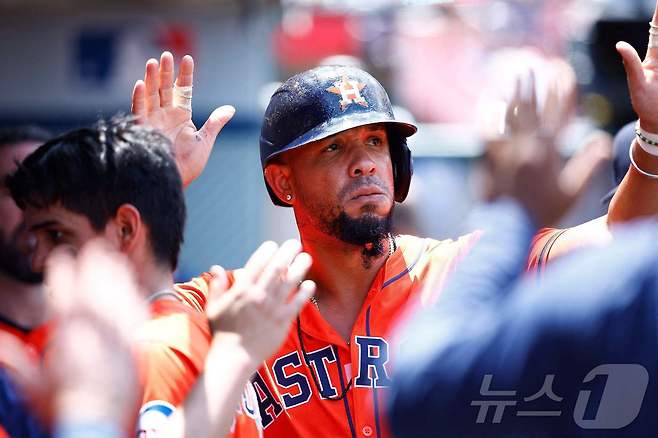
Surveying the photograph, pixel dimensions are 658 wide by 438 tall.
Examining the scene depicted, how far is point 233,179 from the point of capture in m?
8.73

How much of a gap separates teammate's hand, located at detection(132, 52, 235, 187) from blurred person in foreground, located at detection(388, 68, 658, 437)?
1.26 metres

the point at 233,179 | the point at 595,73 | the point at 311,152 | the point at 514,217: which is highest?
the point at 514,217

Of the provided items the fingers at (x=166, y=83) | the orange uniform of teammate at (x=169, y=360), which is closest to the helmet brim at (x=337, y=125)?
the fingers at (x=166, y=83)

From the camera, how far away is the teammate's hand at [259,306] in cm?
215

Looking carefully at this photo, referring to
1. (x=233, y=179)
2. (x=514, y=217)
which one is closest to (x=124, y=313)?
(x=514, y=217)

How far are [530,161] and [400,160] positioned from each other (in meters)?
1.38

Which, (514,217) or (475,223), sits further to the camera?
(475,223)

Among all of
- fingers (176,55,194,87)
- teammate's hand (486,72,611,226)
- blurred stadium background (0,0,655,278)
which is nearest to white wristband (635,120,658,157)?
teammate's hand (486,72,611,226)

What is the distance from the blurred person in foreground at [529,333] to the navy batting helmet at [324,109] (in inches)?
41.4

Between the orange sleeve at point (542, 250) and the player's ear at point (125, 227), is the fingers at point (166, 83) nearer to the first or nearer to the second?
the player's ear at point (125, 227)

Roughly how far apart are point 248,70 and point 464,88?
2134 millimetres

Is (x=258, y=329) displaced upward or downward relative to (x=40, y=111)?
upward

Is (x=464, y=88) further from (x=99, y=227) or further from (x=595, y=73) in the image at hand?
(x=99, y=227)

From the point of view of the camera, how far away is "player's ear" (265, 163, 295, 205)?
3574 mm
